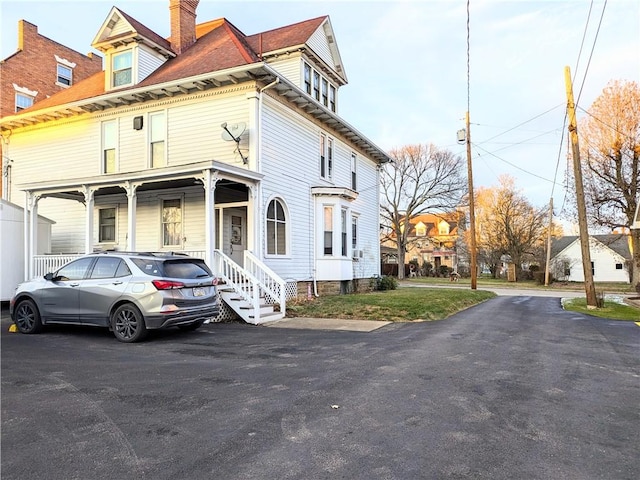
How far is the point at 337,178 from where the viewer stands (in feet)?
60.1

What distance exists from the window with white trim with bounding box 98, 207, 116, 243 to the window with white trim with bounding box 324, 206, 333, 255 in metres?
7.32

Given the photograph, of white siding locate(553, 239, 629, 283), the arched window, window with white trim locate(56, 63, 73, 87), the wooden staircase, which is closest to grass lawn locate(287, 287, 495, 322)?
the wooden staircase

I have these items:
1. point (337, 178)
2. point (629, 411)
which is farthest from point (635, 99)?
point (629, 411)

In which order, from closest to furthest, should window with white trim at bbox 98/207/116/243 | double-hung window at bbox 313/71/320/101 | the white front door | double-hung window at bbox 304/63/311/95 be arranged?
the white front door, window with white trim at bbox 98/207/116/243, double-hung window at bbox 304/63/311/95, double-hung window at bbox 313/71/320/101

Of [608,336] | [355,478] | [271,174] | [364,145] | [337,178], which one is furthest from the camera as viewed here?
[364,145]

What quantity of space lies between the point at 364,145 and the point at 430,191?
23.7 metres

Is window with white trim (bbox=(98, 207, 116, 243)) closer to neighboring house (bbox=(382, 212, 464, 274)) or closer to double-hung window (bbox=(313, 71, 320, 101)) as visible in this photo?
double-hung window (bbox=(313, 71, 320, 101))

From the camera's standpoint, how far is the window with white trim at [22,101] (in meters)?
21.7

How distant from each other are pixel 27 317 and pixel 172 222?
5864 mm

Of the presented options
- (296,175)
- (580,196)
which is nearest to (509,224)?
(580,196)

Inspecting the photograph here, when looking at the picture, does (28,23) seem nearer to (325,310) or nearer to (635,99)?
(325,310)

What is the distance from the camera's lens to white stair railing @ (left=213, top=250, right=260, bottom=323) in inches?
425

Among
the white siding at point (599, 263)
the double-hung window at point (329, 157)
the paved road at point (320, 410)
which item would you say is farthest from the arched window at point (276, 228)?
the white siding at point (599, 263)

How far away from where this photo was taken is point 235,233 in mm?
14773
